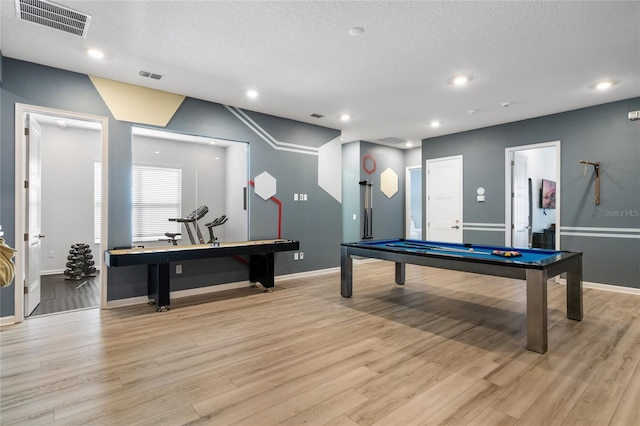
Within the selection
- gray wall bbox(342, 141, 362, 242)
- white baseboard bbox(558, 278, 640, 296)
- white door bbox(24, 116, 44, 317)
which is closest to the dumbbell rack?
white door bbox(24, 116, 44, 317)

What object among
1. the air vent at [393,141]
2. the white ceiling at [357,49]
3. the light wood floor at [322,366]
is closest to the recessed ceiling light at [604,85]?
the white ceiling at [357,49]

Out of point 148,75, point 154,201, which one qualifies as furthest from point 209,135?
point 154,201

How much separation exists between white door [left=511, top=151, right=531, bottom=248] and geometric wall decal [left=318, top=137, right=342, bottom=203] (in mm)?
3374

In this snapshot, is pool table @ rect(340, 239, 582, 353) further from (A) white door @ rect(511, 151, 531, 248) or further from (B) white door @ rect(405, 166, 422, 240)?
(B) white door @ rect(405, 166, 422, 240)

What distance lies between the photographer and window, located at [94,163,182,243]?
4309mm

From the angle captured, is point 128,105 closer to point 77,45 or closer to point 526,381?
point 77,45

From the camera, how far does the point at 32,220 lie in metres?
3.85

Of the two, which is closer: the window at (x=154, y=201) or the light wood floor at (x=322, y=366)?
the light wood floor at (x=322, y=366)

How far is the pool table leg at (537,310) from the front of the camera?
2711 millimetres

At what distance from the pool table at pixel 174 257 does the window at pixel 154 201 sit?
31 cm

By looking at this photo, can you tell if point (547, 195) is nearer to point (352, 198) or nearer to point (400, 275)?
point (352, 198)

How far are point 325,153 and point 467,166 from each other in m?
3.03

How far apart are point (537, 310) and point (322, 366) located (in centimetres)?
190

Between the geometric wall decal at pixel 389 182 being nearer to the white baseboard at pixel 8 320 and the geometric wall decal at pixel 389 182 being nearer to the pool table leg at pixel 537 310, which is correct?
the pool table leg at pixel 537 310
